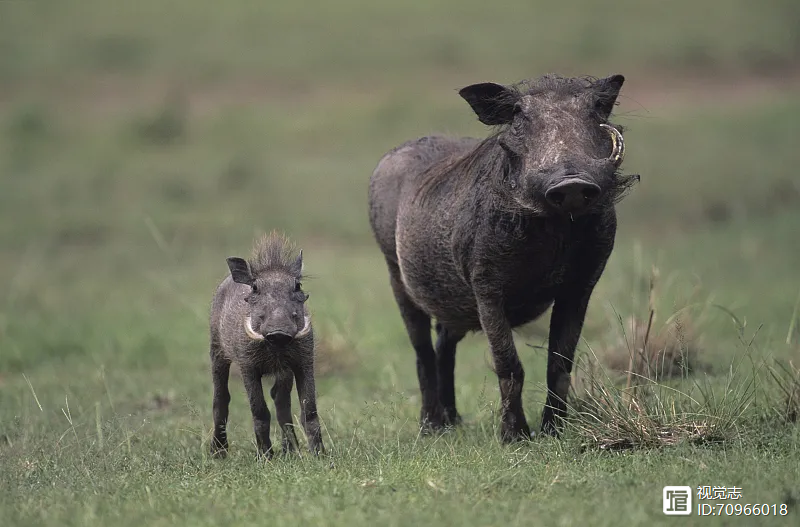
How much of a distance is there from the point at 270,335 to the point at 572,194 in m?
1.57

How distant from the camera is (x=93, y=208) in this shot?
16766 mm

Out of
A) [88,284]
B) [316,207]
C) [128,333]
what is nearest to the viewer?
[128,333]

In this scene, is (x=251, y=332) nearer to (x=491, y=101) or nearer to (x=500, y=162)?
(x=500, y=162)

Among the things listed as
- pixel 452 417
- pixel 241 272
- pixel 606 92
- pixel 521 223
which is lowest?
pixel 452 417

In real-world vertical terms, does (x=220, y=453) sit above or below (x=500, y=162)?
below

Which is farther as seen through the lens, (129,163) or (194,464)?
(129,163)

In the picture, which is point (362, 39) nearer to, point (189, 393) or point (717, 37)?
point (717, 37)

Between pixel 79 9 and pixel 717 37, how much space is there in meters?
14.9

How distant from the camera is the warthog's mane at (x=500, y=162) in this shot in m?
5.79

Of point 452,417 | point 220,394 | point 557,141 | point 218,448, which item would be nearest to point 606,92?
point 557,141

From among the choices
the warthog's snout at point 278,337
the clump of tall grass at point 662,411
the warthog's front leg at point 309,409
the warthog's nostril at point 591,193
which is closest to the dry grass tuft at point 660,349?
the clump of tall grass at point 662,411

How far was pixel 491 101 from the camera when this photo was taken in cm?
611

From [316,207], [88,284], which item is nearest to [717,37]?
[316,207]

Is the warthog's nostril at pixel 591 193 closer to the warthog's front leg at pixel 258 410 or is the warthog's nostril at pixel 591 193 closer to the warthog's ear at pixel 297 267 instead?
the warthog's ear at pixel 297 267
